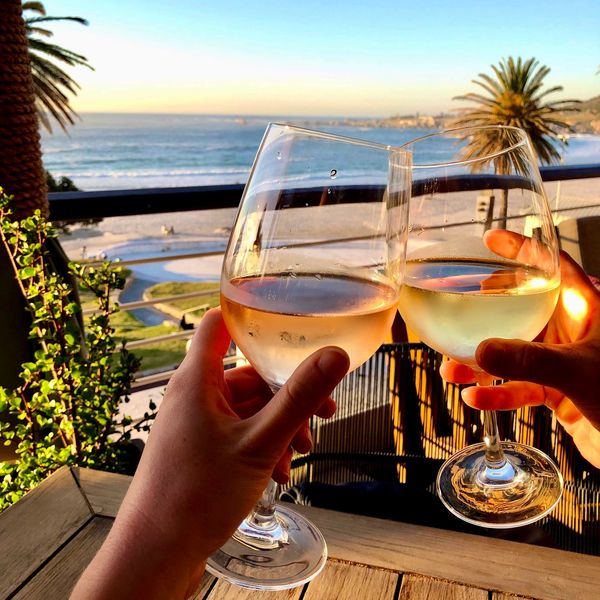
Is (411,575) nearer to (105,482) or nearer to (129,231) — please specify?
(105,482)

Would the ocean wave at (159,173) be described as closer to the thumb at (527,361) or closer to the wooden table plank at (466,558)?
the wooden table plank at (466,558)

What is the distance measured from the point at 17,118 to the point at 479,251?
1355mm

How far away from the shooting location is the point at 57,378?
1.78 metres

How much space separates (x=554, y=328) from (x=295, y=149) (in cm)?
63

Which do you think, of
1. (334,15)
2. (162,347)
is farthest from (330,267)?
(334,15)

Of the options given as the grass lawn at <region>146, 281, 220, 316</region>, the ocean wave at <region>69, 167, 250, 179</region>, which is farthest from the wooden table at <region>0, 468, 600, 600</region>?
the ocean wave at <region>69, 167, 250, 179</region>

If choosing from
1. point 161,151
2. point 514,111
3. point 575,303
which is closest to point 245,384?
point 575,303

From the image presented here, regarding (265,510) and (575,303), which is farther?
(575,303)

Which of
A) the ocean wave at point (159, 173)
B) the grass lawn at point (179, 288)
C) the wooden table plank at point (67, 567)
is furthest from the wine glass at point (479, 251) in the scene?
the ocean wave at point (159, 173)

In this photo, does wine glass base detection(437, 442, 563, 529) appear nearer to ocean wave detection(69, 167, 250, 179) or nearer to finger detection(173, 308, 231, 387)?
finger detection(173, 308, 231, 387)

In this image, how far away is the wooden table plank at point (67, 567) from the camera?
82 centimetres

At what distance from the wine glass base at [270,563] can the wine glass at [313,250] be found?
9.6 inches

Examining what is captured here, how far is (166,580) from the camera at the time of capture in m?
0.62

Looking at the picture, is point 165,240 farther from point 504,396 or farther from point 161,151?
point 504,396
